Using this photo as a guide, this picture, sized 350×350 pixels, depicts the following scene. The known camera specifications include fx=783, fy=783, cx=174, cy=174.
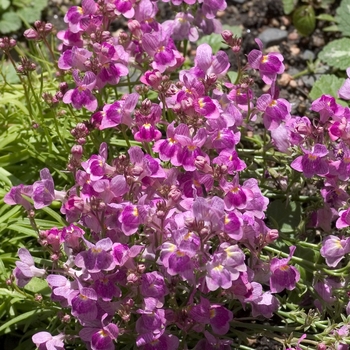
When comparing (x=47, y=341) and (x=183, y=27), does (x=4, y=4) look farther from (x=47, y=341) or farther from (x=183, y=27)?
(x=47, y=341)

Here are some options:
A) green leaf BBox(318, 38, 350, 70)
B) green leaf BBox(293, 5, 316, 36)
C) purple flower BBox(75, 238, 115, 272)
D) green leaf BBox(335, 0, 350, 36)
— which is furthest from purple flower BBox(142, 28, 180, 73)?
green leaf BBox(293, 5, 316, 36)

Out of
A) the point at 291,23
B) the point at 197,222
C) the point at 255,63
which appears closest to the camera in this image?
the point at 197,222

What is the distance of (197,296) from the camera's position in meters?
2.16

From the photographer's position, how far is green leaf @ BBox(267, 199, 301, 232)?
96.0 inches

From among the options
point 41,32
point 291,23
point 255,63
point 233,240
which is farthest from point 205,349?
point 291,23

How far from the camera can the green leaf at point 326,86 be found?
294 centimetres

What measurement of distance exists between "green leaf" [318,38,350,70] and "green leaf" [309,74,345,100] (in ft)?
0.41

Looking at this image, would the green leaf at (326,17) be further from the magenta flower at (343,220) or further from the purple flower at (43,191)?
the purple flower at (43,191)

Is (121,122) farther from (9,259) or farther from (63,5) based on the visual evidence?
(63,5)

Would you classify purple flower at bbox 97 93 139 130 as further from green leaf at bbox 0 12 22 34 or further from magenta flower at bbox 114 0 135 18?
green leaf at bbox 0 12 22 34

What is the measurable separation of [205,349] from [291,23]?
6.20 ft

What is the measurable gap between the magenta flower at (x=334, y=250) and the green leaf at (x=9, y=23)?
1.98 m

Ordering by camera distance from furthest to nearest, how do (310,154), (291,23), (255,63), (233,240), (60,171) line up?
1. (291,23)
2. (60,171)
3. (255,63)
4. (310,154)
5. (233,240)

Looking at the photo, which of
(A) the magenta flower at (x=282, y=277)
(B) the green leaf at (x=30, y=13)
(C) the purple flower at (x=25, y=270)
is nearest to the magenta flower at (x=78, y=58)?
(C) the purple flower at (x=25, y=270)
